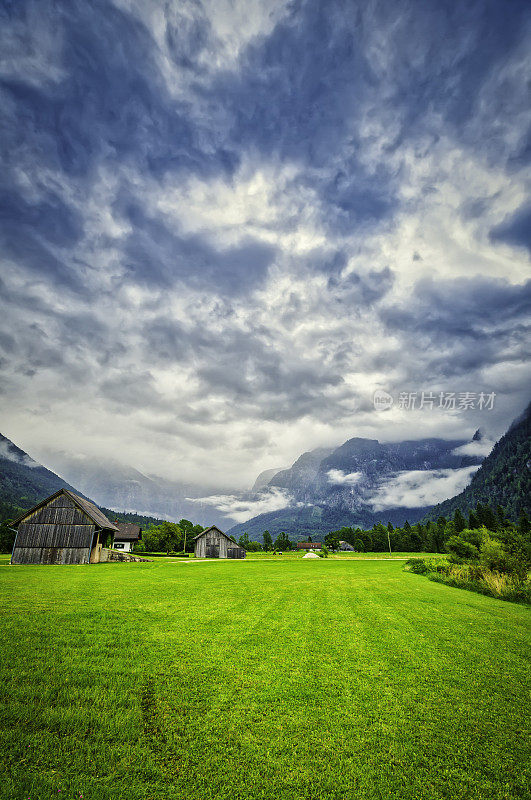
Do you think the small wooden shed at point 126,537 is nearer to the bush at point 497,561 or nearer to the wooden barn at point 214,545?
the wooden barn at point 214,545

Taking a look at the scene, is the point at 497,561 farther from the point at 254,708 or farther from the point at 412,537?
the point at 412,537

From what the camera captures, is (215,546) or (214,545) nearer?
(214,545)

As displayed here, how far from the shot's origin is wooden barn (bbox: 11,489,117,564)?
46.6 m

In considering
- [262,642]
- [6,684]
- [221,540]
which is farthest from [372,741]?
[221,540]

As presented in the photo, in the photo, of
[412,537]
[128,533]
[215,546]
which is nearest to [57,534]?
[215,546]

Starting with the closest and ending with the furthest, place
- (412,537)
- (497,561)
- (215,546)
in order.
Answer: (497,561) < (215,546) < (412,537)

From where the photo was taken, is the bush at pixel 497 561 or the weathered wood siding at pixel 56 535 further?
the weathered wood siding at pixel 56 535

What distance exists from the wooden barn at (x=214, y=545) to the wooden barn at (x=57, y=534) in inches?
1166

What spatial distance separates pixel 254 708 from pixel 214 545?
73.6 meters

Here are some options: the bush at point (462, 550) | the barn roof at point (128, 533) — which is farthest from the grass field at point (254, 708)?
the barn roof at point (128, 533)

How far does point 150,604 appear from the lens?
16266mm

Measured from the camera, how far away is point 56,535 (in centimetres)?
4750

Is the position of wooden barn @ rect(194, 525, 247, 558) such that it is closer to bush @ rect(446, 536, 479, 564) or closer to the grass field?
bush @ rect(446, 536, 479, 564)

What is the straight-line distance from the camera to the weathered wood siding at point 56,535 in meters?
46.6
